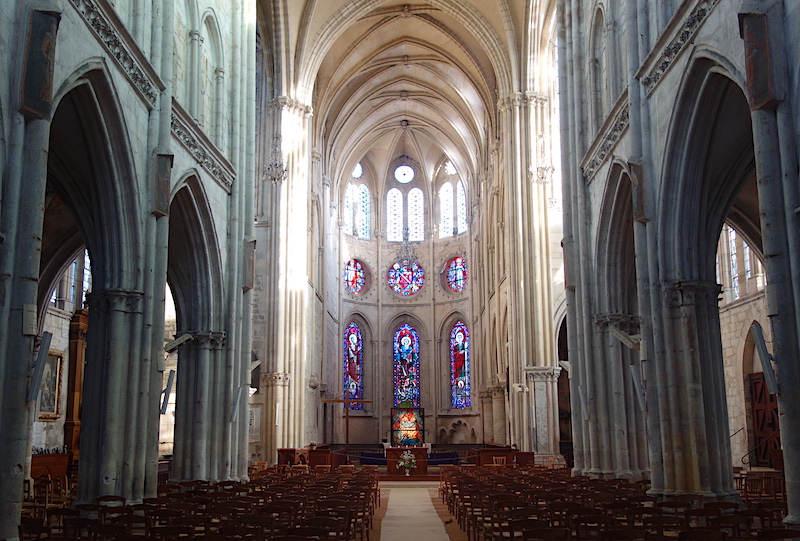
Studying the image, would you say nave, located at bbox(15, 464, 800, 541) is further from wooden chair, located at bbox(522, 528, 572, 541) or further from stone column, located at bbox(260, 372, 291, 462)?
stone column, located at bbox(260, 372, 291, 462)

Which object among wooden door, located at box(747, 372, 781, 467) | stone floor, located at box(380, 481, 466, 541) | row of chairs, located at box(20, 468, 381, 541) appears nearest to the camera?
row of chairs, located at box(20, 468, 381, 541)

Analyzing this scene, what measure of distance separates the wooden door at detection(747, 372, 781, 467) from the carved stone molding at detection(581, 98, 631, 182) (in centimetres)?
873

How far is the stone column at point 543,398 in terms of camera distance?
102 feet

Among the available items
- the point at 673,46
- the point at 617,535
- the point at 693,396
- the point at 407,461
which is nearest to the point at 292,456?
the point at 407,461

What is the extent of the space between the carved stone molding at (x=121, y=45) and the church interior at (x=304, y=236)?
57mm

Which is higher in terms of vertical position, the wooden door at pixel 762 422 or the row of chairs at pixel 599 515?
the wooden door at pixel 762 422

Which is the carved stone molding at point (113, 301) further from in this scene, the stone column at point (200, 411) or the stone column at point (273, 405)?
the stone column at point (273, 405)

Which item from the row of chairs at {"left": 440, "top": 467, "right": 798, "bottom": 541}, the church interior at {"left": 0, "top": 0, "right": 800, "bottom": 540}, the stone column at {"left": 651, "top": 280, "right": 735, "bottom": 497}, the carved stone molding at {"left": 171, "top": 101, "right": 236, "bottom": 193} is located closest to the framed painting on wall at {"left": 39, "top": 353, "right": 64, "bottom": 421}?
the church interior at {"left": 0, "top": 0, "right": 800, "bottom": 540}

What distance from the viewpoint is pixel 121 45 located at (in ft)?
46.0

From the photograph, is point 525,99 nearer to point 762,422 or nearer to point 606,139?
point 606,139

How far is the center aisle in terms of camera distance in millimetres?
15047

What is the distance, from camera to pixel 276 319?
33.0m

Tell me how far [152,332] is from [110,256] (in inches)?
62.0

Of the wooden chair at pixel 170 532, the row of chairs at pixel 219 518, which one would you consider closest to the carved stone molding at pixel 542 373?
the row of chairs at pixel 219 518
